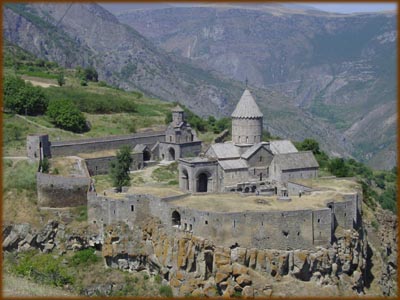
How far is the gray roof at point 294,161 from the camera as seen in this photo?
45644mm

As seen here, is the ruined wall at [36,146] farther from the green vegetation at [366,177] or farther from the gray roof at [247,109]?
the green vegetation at [366,177]

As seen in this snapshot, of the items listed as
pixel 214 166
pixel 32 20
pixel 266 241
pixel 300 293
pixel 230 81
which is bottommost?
pixel 300 293

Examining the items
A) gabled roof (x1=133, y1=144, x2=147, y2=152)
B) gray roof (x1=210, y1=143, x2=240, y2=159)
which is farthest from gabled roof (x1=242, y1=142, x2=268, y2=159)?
gabled roof (x1=133, y1=144, x2=147, y2=152)

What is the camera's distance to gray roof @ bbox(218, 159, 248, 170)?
45.1m

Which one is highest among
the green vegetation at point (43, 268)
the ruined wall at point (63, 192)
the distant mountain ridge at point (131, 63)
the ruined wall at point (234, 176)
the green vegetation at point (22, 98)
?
the distant mountain ridge at point (131, 63)

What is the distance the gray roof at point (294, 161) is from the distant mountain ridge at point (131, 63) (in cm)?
9745

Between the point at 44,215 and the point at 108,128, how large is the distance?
24033 millimetres

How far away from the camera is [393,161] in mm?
143125

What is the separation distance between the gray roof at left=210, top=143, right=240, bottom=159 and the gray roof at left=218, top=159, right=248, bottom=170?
58cm

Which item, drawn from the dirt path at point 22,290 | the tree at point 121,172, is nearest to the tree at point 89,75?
the tree at point 121,172

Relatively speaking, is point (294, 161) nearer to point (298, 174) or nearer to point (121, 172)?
point (298, 174)

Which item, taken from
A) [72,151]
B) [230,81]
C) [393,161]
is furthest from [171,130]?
[230,81]

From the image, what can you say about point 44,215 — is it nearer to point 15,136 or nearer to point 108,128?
point 15,136

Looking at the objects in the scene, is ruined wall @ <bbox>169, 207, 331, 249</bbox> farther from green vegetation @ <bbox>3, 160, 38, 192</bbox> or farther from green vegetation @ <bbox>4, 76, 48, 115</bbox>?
green vegetation @ <bbox>4, 76, 48, 115</bbox>
